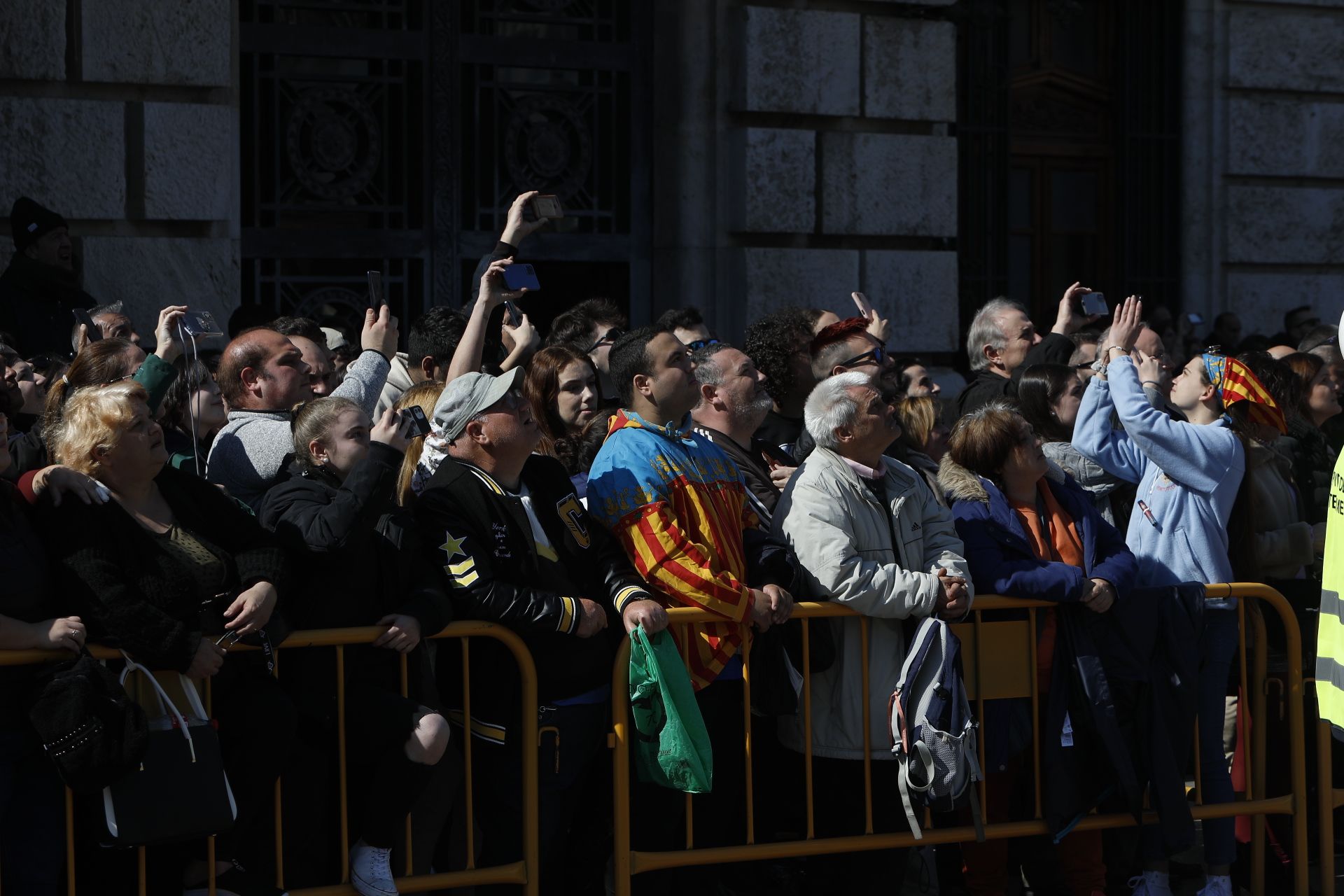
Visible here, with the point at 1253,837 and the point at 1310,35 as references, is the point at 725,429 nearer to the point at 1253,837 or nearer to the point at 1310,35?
the point at 1253,837

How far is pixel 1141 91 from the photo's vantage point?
1180 cm

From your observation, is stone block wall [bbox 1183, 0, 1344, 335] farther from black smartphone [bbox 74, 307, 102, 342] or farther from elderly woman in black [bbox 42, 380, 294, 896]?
elderly woman in black [bbox 42, 380, 294, 896]

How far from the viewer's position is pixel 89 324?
260 inches

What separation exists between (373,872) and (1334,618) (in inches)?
106

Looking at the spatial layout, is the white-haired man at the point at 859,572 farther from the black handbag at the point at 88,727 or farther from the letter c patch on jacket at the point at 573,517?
the black handbag at the point at 88,727

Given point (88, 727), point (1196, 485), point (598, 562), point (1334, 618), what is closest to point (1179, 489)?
point (1196, 485)

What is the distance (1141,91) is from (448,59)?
4.96m

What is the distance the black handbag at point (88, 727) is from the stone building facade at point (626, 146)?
4.30 m

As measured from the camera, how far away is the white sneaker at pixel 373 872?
4.93m

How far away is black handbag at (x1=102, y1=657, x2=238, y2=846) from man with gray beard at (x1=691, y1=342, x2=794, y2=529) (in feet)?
6.63

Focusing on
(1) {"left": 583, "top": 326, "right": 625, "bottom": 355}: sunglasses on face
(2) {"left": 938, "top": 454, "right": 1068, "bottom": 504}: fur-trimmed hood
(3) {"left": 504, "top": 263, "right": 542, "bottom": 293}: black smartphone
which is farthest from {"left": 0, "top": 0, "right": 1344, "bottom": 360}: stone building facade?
(2) {"left": 938, "top": 454, "right": 1068, "bottom": 504}: fur-trimmed hood

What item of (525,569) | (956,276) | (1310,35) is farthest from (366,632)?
(1310,35)

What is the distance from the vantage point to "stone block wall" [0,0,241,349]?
26.8 ft

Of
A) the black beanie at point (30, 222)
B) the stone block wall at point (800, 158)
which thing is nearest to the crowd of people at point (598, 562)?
the black beanie at point (30, 222)
